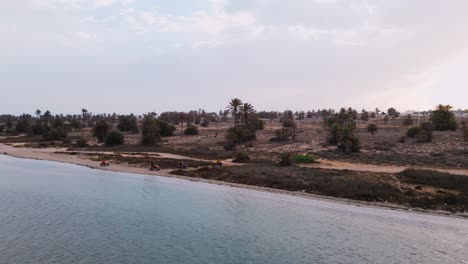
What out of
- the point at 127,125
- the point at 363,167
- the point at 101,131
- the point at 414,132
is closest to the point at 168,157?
the point at 363,167

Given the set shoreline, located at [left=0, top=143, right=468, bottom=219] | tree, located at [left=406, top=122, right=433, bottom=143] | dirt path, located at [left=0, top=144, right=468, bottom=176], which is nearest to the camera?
shoreline, located at [left=0, top=143, right=468, bottom=219]

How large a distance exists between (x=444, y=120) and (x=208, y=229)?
305 ft

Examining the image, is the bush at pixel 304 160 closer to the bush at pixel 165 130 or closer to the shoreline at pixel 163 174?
the shoreline at pixel 163 174

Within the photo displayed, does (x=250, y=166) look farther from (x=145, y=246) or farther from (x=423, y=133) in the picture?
(x=423, y=133)

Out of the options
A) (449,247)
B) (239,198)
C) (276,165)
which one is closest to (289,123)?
(276,165)

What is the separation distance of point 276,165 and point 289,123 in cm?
6283

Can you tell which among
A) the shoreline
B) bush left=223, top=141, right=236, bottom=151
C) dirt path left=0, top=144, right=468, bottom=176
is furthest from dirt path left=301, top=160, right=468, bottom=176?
bush left=223, top=141, right=236, bottom=151

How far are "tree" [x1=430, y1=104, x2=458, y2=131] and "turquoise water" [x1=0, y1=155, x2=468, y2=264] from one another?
76560mm

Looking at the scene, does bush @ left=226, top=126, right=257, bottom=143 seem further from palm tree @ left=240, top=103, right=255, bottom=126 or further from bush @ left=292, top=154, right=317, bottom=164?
bush @ left=292, top=154, right=317, bottom=164

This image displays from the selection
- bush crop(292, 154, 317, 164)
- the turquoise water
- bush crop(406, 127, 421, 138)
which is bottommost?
the turquoise water

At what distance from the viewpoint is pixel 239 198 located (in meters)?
46.6

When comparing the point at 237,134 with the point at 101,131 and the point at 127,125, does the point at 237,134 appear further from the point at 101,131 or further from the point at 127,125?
the point at 127,125

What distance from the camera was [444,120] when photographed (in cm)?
10619

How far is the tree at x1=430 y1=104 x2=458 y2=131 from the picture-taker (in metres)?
105
